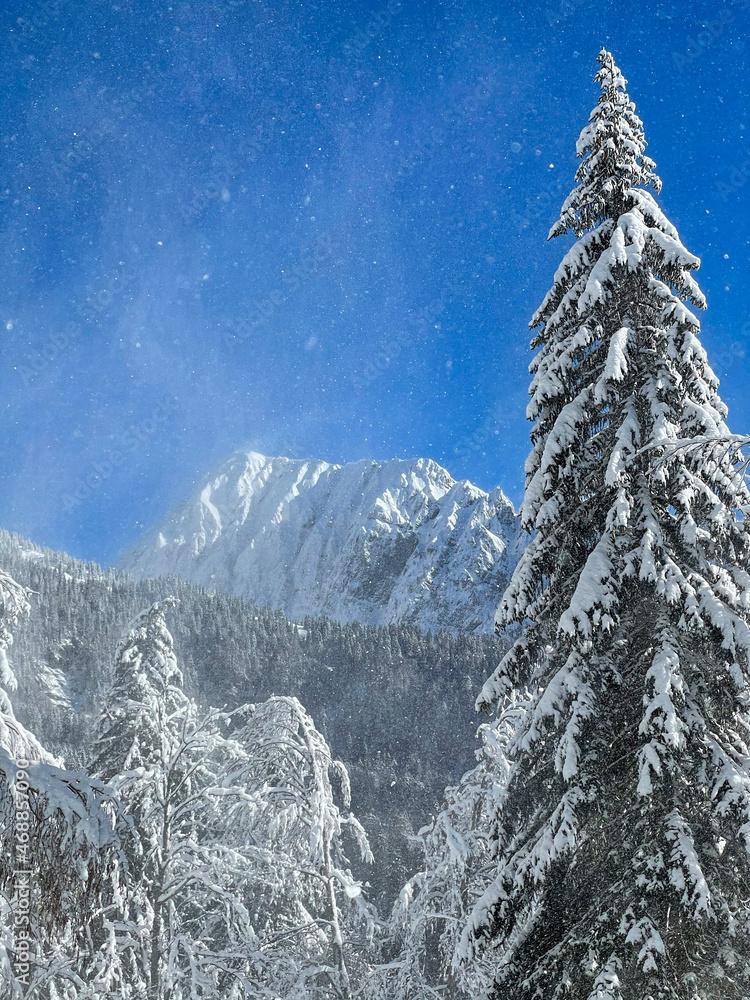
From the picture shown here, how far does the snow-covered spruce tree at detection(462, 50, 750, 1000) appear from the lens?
4785mm

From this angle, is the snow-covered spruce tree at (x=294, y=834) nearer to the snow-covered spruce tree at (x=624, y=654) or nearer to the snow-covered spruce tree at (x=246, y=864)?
the snow-covered spruce tree at (x=246, y=864)

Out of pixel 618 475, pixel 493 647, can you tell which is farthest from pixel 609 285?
pixel 493 647

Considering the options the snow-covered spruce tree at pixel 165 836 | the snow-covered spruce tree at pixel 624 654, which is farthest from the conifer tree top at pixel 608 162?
the snow-covered spruce tree at pixel 165 836

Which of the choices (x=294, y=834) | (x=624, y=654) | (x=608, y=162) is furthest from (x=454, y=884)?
(x=608, y=162)

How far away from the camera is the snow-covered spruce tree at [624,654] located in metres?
4.79

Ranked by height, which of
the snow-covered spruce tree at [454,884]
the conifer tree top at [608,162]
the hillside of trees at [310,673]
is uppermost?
the hillside of trees at [310,673]

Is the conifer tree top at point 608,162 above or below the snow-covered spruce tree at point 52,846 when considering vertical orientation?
above

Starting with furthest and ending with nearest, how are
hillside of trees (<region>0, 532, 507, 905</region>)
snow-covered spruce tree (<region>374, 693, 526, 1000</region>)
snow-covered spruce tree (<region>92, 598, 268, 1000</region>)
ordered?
1. hillside of trees (<region>0, 532, 507, 905</region>)
2. snow-covered spruce tree (<region>374, 693, 526, 1000</region>)
3. snow-covered spruce tree (<region>92, 598, 268, 1000</region>)

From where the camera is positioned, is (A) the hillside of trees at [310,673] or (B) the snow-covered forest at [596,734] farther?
(A) the hillside of trees at [310,673]

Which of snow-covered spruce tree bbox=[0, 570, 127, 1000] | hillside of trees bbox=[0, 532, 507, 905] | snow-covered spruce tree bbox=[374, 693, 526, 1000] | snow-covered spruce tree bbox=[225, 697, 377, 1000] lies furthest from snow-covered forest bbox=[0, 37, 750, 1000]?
hillside of trees bbox=[0, 532, 507, 905]

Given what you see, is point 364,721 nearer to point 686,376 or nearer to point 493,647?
point 493,647

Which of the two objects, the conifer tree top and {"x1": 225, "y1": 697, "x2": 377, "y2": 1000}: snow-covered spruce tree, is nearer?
the conifer tree top

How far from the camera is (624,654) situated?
5785mm

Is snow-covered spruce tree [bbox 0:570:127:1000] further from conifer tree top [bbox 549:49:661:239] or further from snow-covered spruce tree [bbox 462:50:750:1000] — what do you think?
conifer tree top [bbox 549:49:661:239]
